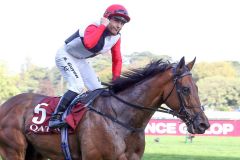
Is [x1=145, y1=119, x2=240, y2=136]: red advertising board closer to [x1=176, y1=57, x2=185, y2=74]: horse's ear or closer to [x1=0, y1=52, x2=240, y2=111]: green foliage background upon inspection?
[x1=0, y1=52, x2=240, y2=111]: green foliage background

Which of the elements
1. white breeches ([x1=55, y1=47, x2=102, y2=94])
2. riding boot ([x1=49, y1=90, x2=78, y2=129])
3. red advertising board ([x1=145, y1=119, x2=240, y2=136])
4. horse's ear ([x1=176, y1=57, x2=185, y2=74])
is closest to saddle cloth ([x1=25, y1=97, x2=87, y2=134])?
riding boot ([x1=49, y1=90, x2=78, y2=129])

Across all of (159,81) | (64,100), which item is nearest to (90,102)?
(64,100)

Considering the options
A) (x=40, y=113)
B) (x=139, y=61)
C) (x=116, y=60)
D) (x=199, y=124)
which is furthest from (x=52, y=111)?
(x=139, y=61)

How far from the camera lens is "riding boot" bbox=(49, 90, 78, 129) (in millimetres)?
7715

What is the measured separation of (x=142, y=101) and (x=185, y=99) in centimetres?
65

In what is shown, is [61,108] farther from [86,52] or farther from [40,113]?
[86,52]

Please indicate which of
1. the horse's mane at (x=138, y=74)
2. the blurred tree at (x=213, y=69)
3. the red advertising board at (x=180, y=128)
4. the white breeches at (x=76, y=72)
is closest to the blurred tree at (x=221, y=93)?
the blurred tree at (x=213, y=69)

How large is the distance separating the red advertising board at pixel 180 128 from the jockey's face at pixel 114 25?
96.2 ft

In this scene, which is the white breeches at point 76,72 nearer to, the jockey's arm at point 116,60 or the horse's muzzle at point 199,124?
the jockey's arm at point 116,60

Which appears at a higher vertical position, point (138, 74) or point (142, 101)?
point (138, 74)

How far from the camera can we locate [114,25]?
752 cm

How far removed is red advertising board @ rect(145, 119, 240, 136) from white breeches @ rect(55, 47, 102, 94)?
28.8 m

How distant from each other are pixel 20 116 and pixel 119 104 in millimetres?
1731

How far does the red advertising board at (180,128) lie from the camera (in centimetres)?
3678
